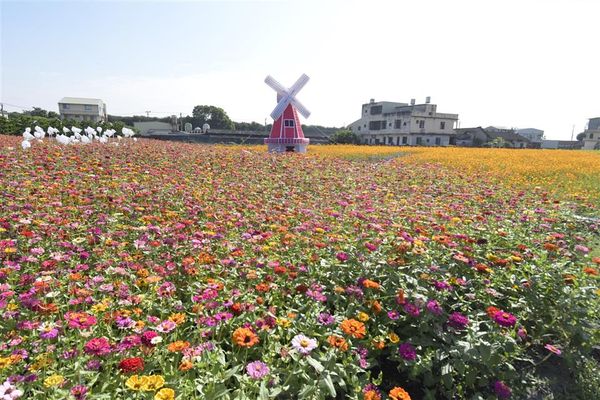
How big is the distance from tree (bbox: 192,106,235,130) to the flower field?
6932cm

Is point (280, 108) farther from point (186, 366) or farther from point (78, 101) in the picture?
point (78, 101)

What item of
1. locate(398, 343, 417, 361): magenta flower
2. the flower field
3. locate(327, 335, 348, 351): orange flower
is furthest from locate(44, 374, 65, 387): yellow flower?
locate(398, 343, 417, 361): magenta flower

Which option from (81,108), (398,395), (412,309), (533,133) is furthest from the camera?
(533,133)

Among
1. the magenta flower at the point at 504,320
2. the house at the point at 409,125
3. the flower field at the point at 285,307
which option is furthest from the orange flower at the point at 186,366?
the house at the point at 409,125

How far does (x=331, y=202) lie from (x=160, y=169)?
433 cm

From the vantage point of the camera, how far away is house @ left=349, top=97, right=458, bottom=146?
54.8 metres

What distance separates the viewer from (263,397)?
1.82 meters

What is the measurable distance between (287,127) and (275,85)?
12.5 ft

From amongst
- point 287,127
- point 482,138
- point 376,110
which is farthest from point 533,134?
point 287,127

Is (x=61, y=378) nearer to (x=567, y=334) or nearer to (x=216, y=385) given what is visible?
(x=216, y=385)

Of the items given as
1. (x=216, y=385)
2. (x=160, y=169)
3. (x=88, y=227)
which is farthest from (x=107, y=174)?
(x=216, y=385)

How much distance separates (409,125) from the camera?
54.5 metres

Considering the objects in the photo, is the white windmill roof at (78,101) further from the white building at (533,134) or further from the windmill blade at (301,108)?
the white building at (533,134)

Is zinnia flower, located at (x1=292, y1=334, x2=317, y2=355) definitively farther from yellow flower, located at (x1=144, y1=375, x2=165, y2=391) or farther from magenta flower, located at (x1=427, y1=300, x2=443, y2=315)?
magenta flower, located at (x1=427, y1=300, x2=443, y2=315)
